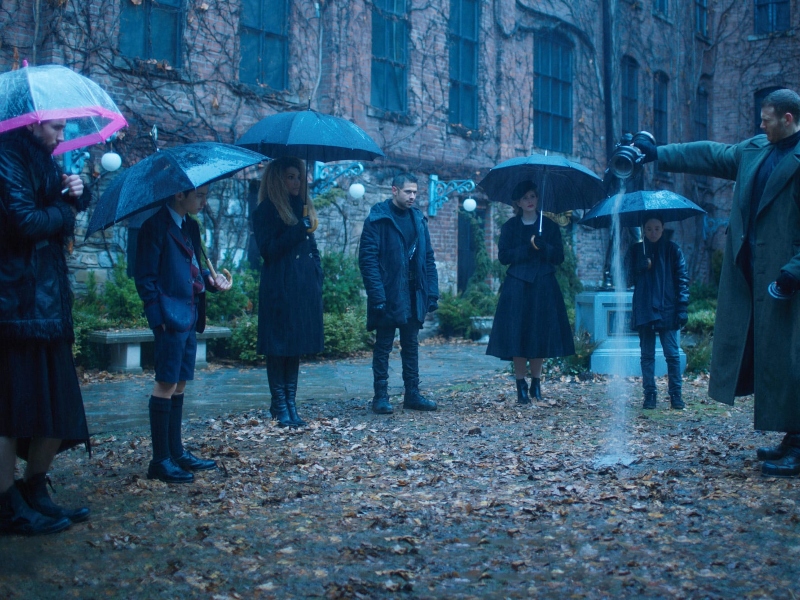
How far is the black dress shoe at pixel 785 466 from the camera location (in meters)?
4.24

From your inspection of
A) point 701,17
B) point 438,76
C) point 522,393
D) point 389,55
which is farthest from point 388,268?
point 701,17

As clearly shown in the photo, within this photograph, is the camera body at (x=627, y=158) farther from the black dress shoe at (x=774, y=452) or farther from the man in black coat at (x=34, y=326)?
the man in black coat at (x=34, y=326)

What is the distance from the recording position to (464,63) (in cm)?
1488

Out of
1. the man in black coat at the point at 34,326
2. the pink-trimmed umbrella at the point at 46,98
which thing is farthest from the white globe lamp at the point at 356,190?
the man in black coat at the point at 34,326

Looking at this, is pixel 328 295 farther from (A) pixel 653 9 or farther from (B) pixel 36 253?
(A) pixel 653 9

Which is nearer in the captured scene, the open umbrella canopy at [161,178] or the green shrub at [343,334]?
the open umbrella canopy at [161,178]

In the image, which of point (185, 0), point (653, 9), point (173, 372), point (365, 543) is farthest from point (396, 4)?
point (365, 543)

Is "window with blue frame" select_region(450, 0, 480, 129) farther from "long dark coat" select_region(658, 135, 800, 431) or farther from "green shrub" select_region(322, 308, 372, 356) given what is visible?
"long dark coat" select_region(658, 135, 800, 431)

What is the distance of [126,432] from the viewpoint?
5.70 metres

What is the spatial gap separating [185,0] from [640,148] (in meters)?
8.05

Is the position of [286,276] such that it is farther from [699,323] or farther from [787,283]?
[699,323]

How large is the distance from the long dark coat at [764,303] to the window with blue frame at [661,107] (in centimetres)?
1637

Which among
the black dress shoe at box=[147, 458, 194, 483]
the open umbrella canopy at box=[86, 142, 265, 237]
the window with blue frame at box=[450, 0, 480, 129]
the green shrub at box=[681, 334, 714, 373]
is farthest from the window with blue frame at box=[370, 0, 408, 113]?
the black dress shoe at box=[147, 458, 194, 483]

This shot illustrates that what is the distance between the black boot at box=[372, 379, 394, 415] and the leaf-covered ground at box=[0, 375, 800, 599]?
2.03 feet
